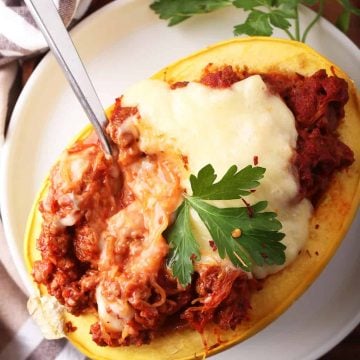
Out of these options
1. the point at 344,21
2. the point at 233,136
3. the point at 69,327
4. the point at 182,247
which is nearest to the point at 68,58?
the point at 233,136

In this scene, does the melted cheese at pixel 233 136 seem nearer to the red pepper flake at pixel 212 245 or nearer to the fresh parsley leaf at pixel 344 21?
the red pepper flake at pixel 212 245

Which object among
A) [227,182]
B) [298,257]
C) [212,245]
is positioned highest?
[227,182]

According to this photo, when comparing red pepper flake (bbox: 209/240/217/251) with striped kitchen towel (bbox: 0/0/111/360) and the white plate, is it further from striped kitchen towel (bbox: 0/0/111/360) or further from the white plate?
striped kitchen towel (bbox: 0/0/111/360)

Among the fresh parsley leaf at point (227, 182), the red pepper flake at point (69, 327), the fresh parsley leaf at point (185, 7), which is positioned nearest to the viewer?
the fresh parsley leaf at point (227, 182)

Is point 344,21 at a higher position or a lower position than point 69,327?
higher

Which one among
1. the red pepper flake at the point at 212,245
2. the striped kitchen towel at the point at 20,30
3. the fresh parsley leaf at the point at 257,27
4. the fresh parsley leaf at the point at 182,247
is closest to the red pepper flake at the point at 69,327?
the fresh parsley leaf at the point at 182,247

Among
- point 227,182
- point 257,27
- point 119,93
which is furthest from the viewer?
point 119,93

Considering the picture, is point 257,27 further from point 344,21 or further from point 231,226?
point 231,226
